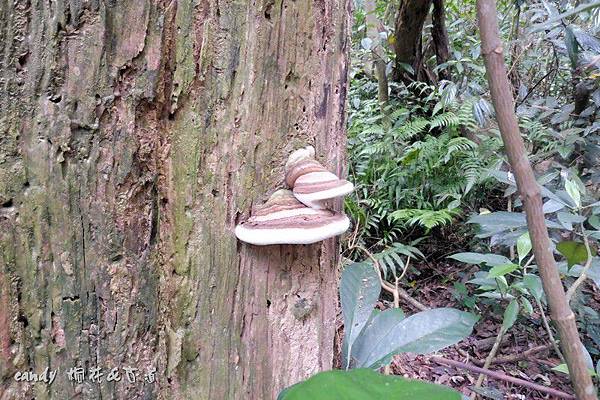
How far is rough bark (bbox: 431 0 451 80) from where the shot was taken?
418 centimetres

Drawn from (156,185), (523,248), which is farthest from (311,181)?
(523,248)

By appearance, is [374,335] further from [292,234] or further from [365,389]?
[365,389]

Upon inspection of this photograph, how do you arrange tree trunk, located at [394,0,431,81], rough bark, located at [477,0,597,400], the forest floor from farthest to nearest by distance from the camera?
tree trunk, located at [394,0,431,81] < the forest floor < rough bark, located at [477,0,597,400]

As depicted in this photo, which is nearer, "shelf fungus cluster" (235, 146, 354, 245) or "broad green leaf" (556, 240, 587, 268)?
"shelf fungus cluster" (235, 146, 354, 245)

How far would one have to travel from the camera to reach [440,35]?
4.27 metres

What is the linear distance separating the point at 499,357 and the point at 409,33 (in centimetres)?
308

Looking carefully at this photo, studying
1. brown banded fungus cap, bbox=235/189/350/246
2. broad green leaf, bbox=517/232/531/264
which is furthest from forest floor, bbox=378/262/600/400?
brown banded fungus cap, bbox=235/189/350/246

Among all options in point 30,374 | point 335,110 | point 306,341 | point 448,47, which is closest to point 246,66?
point 335,110

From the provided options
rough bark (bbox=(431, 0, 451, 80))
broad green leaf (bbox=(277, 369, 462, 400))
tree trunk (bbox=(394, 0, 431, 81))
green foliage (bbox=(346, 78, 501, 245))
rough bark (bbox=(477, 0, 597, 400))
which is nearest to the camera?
broad green leaf (bbox=(277, 369, 462, 400))

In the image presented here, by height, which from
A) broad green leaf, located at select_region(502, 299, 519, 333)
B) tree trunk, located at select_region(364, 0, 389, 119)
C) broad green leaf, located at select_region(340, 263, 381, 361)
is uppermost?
tree trunk, located at select_region(364, 0, 389, 119)

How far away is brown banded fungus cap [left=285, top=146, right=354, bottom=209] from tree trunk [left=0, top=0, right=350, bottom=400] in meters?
0.04

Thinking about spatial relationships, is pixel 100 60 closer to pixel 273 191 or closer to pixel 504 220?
pixel 273 191

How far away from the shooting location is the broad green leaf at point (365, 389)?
0.46m

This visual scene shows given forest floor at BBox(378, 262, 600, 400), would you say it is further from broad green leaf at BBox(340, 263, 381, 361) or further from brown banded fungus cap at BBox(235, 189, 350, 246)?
brown banded fungus cap at BBox(235, 189, 350, 246)
